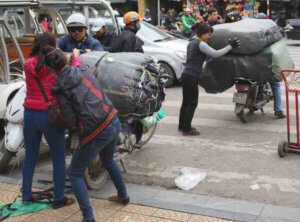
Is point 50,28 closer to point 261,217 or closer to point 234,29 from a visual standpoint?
point 234,29

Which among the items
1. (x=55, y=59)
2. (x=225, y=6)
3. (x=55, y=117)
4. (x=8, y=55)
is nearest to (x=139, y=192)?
(x=55, y=117)

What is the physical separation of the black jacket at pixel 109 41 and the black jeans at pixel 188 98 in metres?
1.11

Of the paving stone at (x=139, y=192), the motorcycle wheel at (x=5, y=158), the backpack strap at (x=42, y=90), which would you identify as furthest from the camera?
the motorcycle wheel at (x=5, y=158)

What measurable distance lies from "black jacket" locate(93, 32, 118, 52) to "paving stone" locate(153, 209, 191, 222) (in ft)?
10.1

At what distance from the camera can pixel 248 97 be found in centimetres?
775

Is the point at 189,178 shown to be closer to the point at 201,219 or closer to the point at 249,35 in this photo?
the point at 201,219

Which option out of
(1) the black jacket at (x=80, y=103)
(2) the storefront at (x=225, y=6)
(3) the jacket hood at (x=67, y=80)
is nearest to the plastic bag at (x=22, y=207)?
(1) the black jacket at (x=80, y=103)

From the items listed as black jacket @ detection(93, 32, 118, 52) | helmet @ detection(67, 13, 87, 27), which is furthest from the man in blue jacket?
black jacket @ detection(93, 32, 118, 52)

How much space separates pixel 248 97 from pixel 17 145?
3.81 meters

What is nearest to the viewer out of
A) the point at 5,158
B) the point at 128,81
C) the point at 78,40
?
the point at 128,81

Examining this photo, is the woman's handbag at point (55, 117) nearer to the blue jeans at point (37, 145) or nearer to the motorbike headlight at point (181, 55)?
the blue jeans at point (37, 145)

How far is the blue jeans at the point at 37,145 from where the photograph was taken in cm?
452

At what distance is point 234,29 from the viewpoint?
7.23 m

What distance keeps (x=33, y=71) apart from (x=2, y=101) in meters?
2.53
